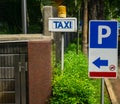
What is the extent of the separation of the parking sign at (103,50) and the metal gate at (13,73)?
356cm

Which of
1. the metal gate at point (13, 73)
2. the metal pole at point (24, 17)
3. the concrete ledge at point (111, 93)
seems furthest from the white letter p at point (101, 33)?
the concrete ledge at point (111, 93)

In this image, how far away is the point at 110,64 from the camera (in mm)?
6238

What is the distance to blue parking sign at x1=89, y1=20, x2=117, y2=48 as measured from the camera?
20.3 ft

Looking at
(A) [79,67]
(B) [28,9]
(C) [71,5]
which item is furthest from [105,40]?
(C) [71,5]

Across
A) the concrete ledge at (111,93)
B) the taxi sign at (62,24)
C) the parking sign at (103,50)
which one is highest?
the taxi sign at (62,24)

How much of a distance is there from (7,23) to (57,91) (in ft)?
7.16

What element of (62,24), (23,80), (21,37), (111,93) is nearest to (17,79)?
(23,80)

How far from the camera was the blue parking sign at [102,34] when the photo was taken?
618 cm

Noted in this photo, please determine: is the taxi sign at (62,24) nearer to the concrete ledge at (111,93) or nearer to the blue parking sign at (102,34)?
the concrete ledge at (111,93)

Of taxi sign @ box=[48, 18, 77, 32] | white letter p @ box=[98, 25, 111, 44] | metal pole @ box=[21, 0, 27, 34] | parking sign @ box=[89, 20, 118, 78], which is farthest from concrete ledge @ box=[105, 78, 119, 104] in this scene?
white letter p @ box=[98, 25, 111, 44]

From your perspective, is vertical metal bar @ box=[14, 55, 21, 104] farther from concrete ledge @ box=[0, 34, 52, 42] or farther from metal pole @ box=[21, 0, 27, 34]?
metal pole @ box=[21, 0, 27, 34]

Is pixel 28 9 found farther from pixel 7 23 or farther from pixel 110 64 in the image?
pixel 110 64

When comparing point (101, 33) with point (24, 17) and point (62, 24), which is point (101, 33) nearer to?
point (62, 24)

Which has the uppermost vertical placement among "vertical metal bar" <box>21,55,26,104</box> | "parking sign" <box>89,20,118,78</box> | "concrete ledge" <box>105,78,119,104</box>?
"parking sign" <box>89,20,118,78</box>
